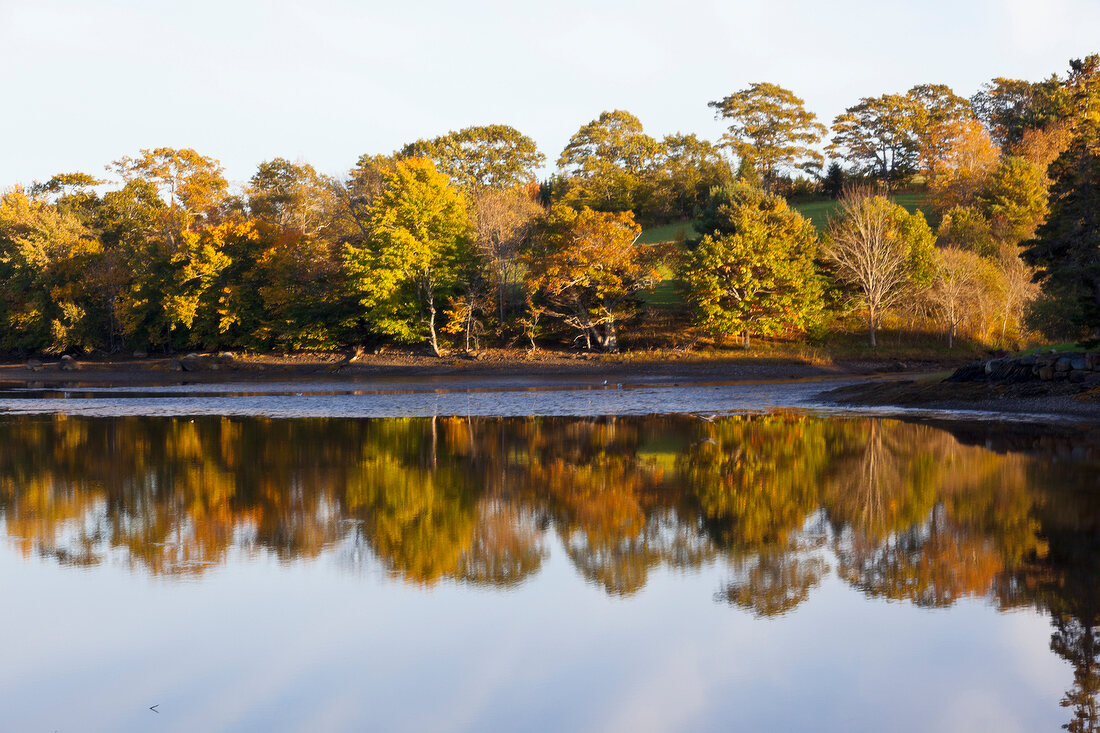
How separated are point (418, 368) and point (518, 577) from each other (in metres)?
45.6

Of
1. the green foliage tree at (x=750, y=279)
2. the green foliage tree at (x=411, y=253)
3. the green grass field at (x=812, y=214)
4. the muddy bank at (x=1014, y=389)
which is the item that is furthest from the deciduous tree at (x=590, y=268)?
the muddy bank at (x=1014, y=389)

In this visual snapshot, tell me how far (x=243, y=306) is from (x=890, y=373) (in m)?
43.9

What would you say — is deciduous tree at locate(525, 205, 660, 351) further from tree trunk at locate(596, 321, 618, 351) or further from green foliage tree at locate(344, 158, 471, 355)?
green foliage tree at locate(344, 158, 471, 355)

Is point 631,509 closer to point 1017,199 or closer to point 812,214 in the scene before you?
point 1017,199

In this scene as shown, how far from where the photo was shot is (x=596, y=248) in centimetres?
5434

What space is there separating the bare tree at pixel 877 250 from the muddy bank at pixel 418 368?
240 inches

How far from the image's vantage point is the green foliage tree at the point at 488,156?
317 feet

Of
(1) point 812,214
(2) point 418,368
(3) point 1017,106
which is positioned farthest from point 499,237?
(3) point 1017,106

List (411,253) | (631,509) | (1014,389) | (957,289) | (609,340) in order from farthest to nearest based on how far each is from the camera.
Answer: (411,253) < (609,340) < (957,289) < (1014,389) < (631,509)

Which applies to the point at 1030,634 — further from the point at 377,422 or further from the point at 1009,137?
the point at 1009,137

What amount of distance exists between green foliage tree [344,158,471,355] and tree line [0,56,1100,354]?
5.7 inches

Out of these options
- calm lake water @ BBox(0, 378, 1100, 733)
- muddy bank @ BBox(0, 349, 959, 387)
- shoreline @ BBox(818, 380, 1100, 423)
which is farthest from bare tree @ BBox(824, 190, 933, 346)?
calm lake water @ BBox(0, 378, 1100, 733)

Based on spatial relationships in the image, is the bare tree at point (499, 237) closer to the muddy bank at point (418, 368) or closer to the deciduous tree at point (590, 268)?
the deciduous tree at point (590, 268)

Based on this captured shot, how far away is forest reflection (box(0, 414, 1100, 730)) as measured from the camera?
34.6 feet
